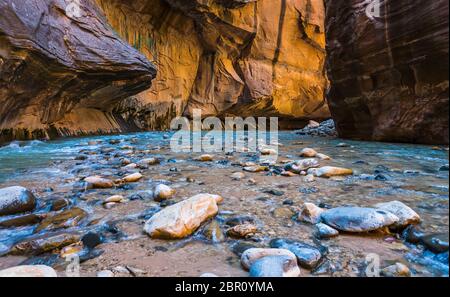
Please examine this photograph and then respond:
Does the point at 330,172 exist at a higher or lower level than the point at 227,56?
lower

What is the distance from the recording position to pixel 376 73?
17.9 feet

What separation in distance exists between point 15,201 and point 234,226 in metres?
1.33

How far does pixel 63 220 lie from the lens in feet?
4.75

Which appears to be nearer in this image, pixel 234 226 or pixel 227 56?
pixel 234 226

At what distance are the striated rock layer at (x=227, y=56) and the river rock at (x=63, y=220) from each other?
971 cm

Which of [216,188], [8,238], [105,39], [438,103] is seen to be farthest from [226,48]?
[8,238]

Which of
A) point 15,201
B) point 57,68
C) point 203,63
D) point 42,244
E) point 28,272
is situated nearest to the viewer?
point 28,272

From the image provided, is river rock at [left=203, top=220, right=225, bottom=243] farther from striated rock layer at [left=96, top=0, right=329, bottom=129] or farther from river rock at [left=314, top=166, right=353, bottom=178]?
striated rock layer at [left=96, top=0, right=329, bottom=129]

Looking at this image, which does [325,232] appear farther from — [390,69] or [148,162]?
[390,69]

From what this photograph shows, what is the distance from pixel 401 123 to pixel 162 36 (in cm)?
1093

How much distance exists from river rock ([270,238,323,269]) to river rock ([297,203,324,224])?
269 millimetres

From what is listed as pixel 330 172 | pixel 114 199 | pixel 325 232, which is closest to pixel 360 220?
pixel 325 232

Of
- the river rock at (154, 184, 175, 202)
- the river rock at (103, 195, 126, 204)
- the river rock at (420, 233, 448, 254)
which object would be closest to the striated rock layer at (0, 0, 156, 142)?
the river rock at (103, 195, 126, 204)

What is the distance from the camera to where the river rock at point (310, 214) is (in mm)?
1383
